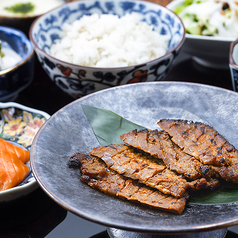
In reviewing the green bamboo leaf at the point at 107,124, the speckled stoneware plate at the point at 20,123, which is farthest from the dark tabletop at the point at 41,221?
the speckled stoneware plate at the point at 20,123

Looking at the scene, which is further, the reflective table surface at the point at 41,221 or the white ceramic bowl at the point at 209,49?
the white ceramic bowl at the point at 209,49

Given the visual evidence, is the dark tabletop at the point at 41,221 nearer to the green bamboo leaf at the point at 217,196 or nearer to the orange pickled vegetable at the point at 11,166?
the orange pickled vegetable at the point at 11,166

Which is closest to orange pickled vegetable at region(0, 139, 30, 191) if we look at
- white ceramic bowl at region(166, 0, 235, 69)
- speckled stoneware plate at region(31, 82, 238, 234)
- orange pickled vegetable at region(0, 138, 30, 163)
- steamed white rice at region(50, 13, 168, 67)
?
orange pickled vegetable at region(0, 138, 30, 163)

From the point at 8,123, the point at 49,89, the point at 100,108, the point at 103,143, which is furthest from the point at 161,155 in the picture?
the point at 49,89

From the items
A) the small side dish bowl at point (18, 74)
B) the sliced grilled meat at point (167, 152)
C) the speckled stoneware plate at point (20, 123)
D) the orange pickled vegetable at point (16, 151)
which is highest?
the sliced grilled meat at point (167, 152)

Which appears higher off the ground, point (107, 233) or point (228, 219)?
point (228, 219)

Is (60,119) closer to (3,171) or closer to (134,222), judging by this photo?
(3,171)

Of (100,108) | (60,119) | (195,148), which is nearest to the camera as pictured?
(195,148)
